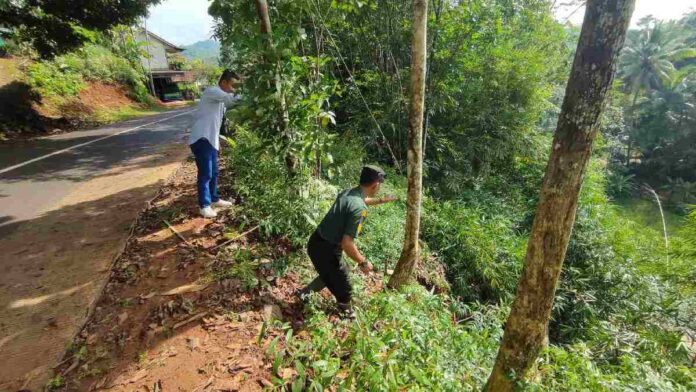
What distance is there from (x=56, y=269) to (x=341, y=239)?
9.95 feet

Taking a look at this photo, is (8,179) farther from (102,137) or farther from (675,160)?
(675,160)

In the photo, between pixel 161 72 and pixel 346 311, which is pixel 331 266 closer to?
pixel 346 311

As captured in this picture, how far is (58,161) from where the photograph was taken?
744 cm

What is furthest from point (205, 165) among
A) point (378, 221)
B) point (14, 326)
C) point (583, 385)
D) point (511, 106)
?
point (511, 106)

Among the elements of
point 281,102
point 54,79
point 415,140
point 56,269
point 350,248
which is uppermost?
point 54,79

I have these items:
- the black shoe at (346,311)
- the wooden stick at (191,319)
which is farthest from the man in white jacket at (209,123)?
the black shoe at (346,311)

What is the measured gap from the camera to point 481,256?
224 inches

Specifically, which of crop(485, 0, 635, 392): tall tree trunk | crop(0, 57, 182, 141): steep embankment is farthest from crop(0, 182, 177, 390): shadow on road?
crop(0, 57, 182, 141): steep embankment

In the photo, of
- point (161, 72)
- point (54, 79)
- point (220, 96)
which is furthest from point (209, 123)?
point (161, 72)

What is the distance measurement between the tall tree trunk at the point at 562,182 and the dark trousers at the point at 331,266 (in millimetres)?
1532

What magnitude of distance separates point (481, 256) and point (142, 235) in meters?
5.03

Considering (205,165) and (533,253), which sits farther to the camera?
(205,165)

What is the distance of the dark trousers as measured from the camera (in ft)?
10.8

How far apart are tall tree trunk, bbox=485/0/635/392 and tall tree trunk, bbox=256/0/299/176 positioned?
9.13ft
